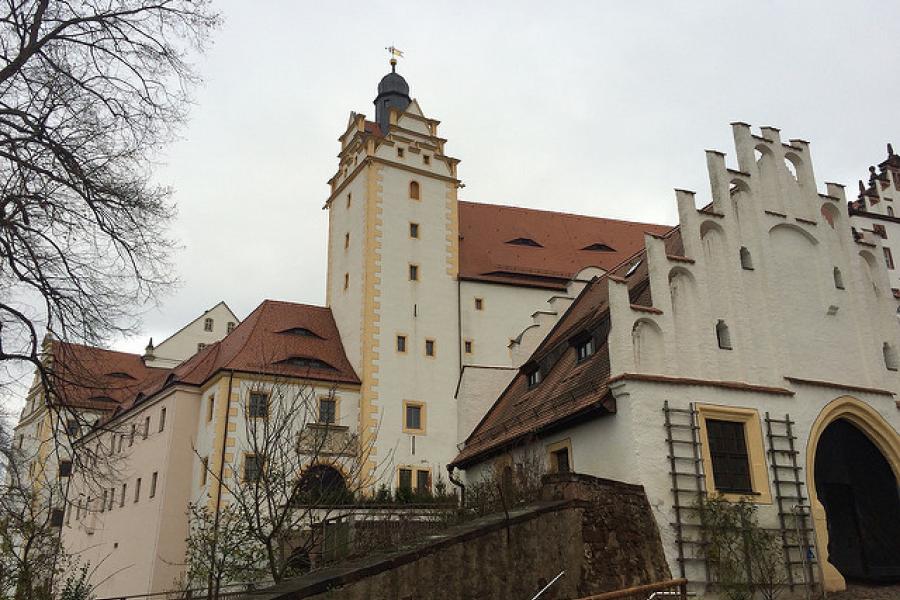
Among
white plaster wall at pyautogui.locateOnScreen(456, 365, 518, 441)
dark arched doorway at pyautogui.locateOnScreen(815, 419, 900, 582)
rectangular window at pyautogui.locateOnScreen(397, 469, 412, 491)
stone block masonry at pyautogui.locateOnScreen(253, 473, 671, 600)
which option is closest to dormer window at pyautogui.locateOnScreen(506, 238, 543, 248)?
white plaster wall at pyautogui.locateOnScreen(456, 365, 518, 441)

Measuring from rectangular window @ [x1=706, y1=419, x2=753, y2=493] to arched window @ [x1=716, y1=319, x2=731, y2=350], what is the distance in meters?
1.63

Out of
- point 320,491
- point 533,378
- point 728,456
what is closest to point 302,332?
point 533,378

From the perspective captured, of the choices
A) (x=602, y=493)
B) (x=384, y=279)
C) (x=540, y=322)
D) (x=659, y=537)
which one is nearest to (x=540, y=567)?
(x=602, y=493)

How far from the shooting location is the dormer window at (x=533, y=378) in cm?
2185

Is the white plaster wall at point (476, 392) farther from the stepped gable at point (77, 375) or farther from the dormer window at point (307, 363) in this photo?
the stepped gable at point (77, 375)

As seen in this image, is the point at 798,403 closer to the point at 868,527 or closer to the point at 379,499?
the point at 868,527

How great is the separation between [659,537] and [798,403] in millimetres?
4843

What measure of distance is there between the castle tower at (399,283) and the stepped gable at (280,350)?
27.2 inches

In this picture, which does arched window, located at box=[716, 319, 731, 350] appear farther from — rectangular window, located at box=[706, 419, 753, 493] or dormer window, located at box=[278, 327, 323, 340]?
dormer window, located at box=[278, 327, 323, 340]

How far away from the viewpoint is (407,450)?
3281 cm

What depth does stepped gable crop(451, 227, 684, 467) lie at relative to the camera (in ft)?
55.5

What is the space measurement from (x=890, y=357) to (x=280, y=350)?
21446mm

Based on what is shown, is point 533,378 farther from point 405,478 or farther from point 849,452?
point 405,478

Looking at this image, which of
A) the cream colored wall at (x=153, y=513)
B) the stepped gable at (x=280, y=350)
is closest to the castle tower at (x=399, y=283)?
the stepped gable at (x=280, y=350)
